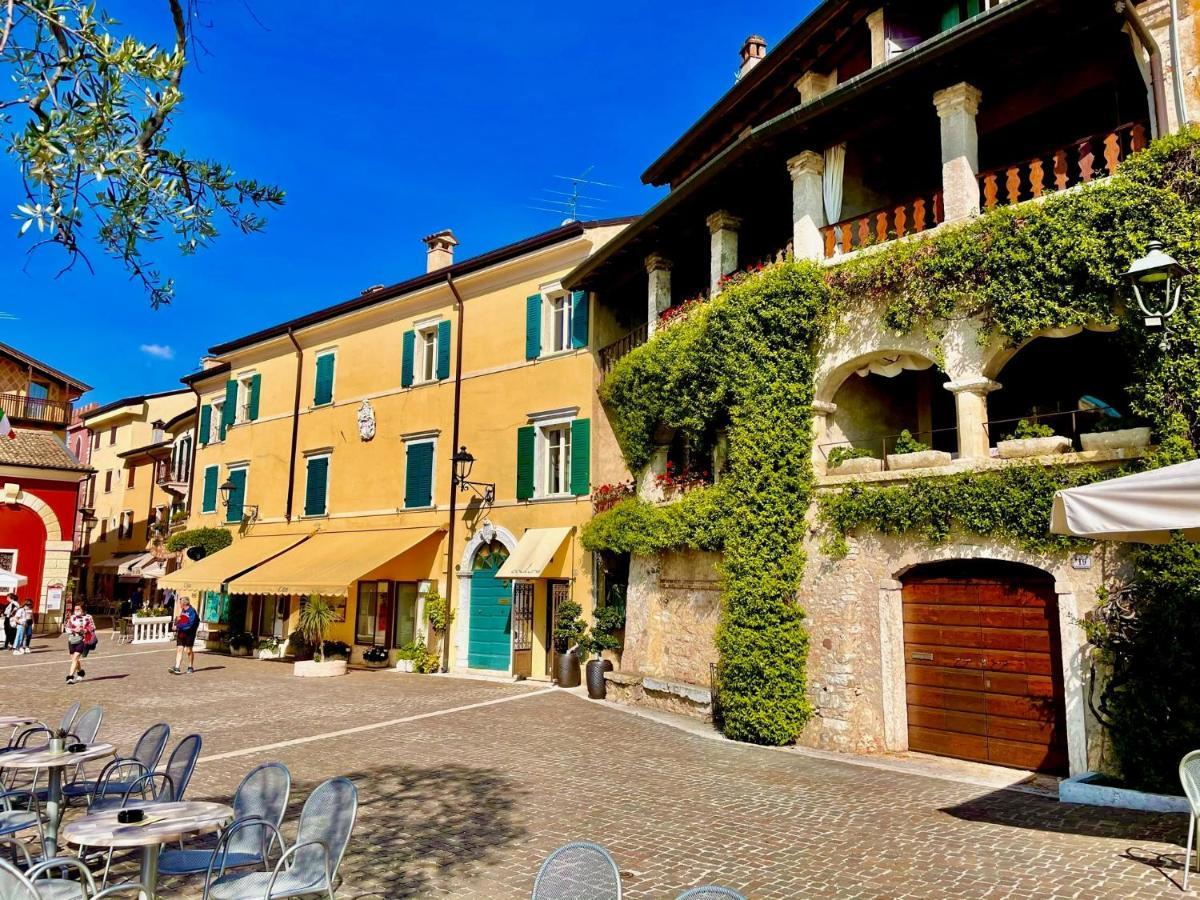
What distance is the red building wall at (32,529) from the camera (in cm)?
2778

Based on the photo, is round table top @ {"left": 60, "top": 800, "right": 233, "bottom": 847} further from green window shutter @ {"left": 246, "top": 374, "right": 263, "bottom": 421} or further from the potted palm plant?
green window shutter @ {"left": 246, "top": 374, "right": 263, "bottom": 421}

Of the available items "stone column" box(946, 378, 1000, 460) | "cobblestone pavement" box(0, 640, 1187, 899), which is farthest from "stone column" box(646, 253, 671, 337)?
"cobblestone pavement" box(0, 640, 1187, 899)

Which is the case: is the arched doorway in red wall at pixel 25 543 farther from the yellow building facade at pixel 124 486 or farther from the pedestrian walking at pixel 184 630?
the pedestrian walking at pixel 184 630

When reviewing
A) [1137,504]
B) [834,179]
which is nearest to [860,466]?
[834,179]

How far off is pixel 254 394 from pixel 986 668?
2539 cm

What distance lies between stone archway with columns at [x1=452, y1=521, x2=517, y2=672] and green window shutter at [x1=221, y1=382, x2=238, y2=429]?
1361cm

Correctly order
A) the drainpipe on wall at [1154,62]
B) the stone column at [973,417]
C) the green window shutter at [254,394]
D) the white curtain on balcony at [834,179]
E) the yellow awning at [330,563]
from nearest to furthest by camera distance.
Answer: the drainpipe on wall at [1154,62]
the stone column at [973,417]
the white curtain on balcony at [834,179]
the yellow awning at [330,563]
the green window shutter at [254,394]

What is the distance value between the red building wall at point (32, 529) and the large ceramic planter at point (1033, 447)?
101 feet

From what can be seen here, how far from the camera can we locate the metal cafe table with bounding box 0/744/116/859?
5.95 m

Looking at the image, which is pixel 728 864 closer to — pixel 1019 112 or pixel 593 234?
pixel 1019 112

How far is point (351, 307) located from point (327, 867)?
859 inches

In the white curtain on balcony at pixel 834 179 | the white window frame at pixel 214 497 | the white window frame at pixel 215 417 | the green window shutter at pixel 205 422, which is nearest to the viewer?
the white curtain on balcony at pixel 834 179

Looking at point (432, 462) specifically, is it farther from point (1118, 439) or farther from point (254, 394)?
point (1118, 439)

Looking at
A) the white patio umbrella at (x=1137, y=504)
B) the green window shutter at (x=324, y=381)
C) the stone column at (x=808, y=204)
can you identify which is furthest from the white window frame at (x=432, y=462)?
the white patio umbrella at (x=1137, y=504)
